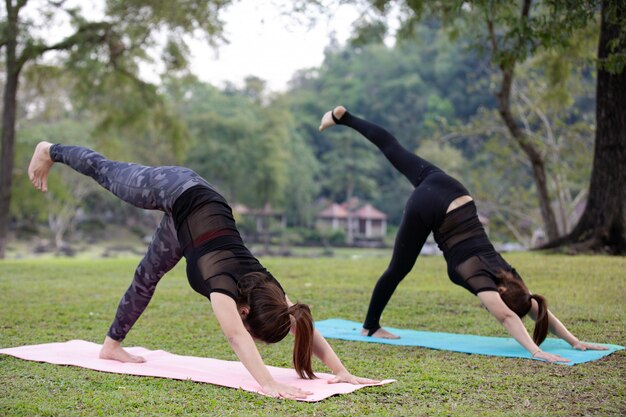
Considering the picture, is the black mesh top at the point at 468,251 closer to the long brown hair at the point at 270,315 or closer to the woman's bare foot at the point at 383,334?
the woman's bare foot at the point at 383,334

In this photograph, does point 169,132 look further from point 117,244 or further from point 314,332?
point 117,244

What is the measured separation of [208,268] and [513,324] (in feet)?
6.39

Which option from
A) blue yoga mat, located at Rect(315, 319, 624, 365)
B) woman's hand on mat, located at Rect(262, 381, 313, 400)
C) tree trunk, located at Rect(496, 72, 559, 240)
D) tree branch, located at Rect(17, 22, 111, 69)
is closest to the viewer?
woman's hand on mat, located at Rect(262, 381, 313, 400)

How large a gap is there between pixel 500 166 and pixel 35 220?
87.3ft

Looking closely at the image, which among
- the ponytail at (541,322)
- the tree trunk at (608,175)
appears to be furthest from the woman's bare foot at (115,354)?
the tree trunk at (608,175)

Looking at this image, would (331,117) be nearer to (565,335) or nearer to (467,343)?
(467,343)

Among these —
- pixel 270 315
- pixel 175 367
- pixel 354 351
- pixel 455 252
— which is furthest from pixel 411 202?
pixel 175 367

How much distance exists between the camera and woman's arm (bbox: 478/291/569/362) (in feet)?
14.8

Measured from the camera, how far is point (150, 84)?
17.3m

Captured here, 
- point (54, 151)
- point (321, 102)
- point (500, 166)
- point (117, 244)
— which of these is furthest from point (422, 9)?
point (321, 102)

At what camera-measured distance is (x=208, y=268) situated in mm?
3914

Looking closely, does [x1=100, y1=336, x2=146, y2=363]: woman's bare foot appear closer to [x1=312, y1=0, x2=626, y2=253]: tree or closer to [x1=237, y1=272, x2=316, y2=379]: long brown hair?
[x1=237, y1=272, x2=316, y2=379]: long brown hair

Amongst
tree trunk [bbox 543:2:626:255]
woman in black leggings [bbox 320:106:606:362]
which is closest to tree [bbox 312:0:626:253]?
tree trunk [bbox 543:2:626:255]

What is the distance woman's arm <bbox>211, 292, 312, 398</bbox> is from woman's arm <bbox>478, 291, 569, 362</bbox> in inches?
63.0
